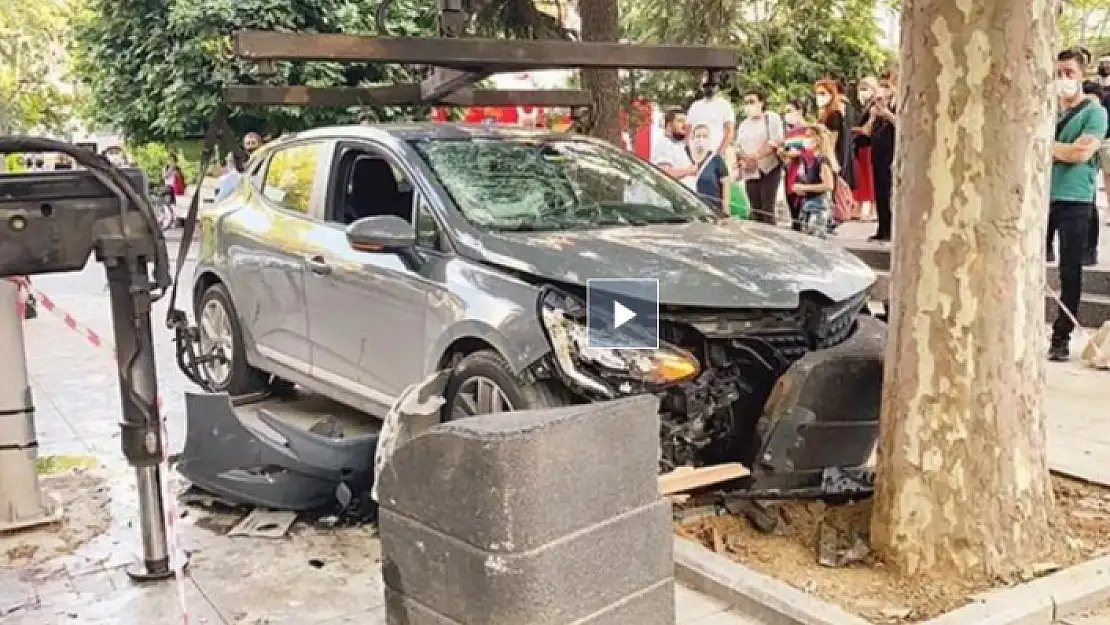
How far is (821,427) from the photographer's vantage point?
4.48 m

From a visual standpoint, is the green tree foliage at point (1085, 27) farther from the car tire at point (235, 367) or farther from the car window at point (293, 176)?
the car tire at point (235, 367)

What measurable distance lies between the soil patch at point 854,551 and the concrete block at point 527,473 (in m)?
1.15

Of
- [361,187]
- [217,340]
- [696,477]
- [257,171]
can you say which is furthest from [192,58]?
[696,477]

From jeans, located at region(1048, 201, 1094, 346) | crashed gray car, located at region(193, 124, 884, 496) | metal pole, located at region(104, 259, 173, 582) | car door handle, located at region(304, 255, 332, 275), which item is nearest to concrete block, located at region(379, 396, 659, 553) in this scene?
crashed gray car, located at region(193, 124, 884, 496)

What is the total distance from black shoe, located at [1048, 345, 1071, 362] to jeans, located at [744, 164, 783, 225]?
4.19m

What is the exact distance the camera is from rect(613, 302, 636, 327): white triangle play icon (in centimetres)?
438

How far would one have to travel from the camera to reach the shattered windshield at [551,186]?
5312 mm

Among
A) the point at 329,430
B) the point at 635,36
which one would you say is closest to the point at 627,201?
the point at 329,430

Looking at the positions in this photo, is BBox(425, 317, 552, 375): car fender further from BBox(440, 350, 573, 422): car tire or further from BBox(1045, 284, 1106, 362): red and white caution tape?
BBox(1045, 284, 1106, 362): red and white caution tape

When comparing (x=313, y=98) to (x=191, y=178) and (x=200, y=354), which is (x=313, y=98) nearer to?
(x=200, y=354)
